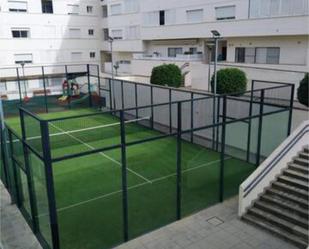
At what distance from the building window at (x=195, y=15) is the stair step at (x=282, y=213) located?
22.8 meters

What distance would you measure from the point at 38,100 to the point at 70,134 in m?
9.44

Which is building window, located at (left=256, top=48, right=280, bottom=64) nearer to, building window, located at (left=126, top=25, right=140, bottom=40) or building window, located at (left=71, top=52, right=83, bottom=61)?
building window, located at (left=126, top=25, right=140, bottom=40)

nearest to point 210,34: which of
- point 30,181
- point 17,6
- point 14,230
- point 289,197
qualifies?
point 17,6

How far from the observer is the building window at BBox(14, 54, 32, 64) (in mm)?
35894

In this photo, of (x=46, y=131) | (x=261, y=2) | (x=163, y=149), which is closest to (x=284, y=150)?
(x=163, y=149)

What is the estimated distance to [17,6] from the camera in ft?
115

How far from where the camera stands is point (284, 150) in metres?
10.3

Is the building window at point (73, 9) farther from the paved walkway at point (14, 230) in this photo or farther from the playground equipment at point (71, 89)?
the paved walkway at point (14, 230)

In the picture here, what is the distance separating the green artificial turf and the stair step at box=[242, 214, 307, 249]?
1373 millimetres

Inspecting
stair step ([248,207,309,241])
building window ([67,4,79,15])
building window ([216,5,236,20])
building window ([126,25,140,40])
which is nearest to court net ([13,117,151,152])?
stair step ([248,207,309,241])

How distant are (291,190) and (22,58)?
3376 cm

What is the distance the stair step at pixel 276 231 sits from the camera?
815 centimetres

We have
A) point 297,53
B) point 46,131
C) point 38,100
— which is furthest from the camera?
point 38,100

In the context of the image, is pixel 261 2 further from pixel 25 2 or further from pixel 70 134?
pixel 25 2
